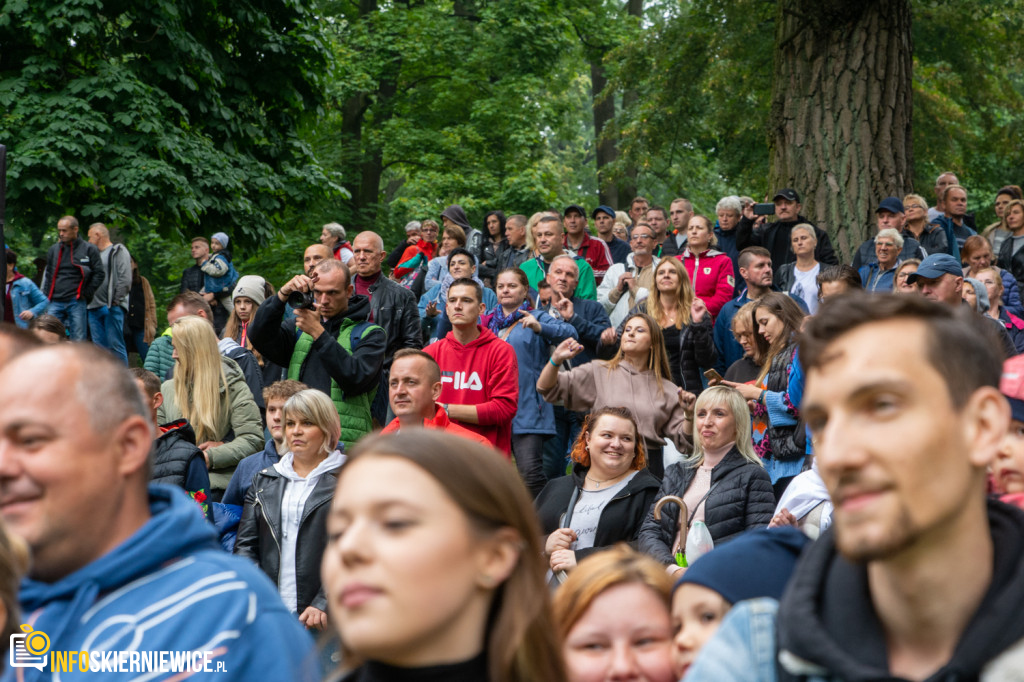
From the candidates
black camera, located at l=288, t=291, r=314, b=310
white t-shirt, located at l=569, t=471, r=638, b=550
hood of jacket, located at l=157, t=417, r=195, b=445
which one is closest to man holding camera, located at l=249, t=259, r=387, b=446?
black camera, located at l=288, t=291, r=314, b=310

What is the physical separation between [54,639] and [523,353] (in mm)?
6765

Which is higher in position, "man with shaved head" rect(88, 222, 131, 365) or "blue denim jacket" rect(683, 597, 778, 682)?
"man with shaved head" rect(88, 222, 131, 365)

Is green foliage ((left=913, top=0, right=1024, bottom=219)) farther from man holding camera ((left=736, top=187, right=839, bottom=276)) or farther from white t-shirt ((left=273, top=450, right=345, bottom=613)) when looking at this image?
white t-shirt ((left=273, top=450, right=345, bottom=613))

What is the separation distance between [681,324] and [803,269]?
5.95ft

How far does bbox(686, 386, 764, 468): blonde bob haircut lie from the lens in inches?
252

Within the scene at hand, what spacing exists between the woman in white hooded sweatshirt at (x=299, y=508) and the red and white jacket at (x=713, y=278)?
16.3ft

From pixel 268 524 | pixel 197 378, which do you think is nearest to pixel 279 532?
pixel 268 524

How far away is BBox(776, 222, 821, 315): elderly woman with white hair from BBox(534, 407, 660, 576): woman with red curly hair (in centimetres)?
383

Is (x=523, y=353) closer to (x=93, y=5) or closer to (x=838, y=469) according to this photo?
(x=838, y=469)

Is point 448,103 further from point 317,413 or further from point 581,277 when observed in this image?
point 317,413

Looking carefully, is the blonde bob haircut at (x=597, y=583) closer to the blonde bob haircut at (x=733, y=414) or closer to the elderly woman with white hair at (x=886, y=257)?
the blonde bob haircut at (x=733, y=414)

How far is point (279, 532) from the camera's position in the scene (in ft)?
19.4

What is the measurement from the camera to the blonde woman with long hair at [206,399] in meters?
7.20

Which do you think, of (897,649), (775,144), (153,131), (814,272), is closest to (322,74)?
(153,131)
